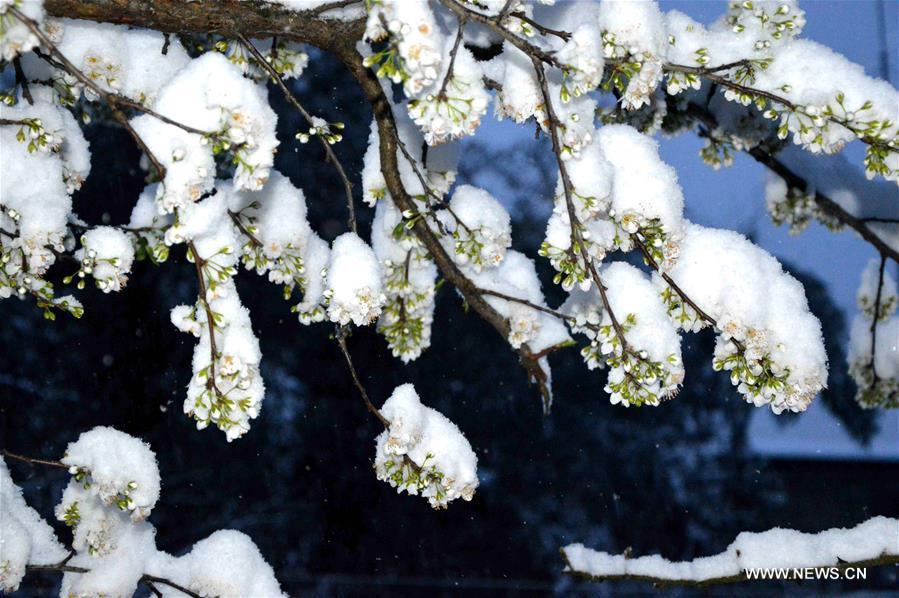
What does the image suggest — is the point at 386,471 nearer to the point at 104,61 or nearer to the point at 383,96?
the point at 383,96

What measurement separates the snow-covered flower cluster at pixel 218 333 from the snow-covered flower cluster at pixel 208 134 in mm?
105

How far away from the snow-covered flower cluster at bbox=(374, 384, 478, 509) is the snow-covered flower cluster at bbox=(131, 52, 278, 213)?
2.58 feet

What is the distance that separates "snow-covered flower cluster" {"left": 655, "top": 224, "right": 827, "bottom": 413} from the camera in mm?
2068

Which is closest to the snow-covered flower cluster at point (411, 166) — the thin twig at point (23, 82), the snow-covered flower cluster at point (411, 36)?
the thin twig at point (23, 82)

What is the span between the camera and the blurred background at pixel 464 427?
6.79 m

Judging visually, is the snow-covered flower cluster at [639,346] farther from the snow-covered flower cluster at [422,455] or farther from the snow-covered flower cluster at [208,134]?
the snow-covered flower cluster at [208,134]

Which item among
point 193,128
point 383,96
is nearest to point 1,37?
point 193,128

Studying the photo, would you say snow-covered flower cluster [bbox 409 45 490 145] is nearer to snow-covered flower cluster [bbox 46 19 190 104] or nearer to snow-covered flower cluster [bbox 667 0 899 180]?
snow-covered flower cluster [bbox 667 0 899 180]

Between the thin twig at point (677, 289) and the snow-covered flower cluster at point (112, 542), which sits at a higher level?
the thin twig at point (677, 289)

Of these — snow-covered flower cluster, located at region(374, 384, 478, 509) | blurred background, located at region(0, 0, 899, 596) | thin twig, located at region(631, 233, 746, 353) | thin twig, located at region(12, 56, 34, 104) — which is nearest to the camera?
thin twig, located at region(631, 233, 746, 353)

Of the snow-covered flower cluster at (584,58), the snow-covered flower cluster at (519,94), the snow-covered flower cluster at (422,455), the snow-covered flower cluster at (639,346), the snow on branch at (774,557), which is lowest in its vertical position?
the snow on branch at (774,557)

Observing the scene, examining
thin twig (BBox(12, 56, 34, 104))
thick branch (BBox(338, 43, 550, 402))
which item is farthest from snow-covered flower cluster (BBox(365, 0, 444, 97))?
thin twig (BBox(12, 56, 34, 104))

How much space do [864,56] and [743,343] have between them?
5.20m

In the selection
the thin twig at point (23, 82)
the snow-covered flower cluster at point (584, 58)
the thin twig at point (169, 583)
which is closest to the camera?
the snow-covered flower cluster at point (584, 58)
